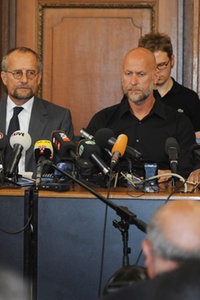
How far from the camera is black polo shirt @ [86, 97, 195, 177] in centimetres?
447

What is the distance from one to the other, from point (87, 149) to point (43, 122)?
4.35 ft

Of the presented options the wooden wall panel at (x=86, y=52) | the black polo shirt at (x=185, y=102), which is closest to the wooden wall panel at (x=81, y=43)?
the wooden wall panel at (x=86, y=52)

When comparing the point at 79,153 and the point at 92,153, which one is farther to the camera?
the point at 79,153

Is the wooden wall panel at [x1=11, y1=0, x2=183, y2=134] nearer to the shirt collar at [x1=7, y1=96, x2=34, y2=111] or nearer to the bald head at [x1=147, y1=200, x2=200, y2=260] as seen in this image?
the shirt collar at [x1=7, y1=96, x2=34, y2=111]

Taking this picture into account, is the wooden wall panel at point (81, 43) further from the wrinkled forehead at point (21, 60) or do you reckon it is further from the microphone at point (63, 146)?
the microphone at point (63, 146)

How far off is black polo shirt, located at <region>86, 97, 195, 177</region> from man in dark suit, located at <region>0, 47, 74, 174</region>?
25 centimetres

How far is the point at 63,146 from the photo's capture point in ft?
11.1

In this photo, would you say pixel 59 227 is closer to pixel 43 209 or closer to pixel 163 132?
pixel 43 209

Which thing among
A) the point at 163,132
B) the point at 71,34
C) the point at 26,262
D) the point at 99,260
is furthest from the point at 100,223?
the point at 71,34

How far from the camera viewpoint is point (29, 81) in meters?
4.83

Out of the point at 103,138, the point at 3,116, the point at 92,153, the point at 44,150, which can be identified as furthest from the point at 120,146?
the point at 3,116

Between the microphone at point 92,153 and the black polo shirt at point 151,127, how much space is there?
3.30 ft

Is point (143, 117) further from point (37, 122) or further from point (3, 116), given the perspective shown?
point (3, 116)

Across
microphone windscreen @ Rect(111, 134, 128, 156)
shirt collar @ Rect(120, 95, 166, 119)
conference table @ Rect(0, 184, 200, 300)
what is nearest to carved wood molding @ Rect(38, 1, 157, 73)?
shirt collar @ Rect(120, 95, 166, 119)
